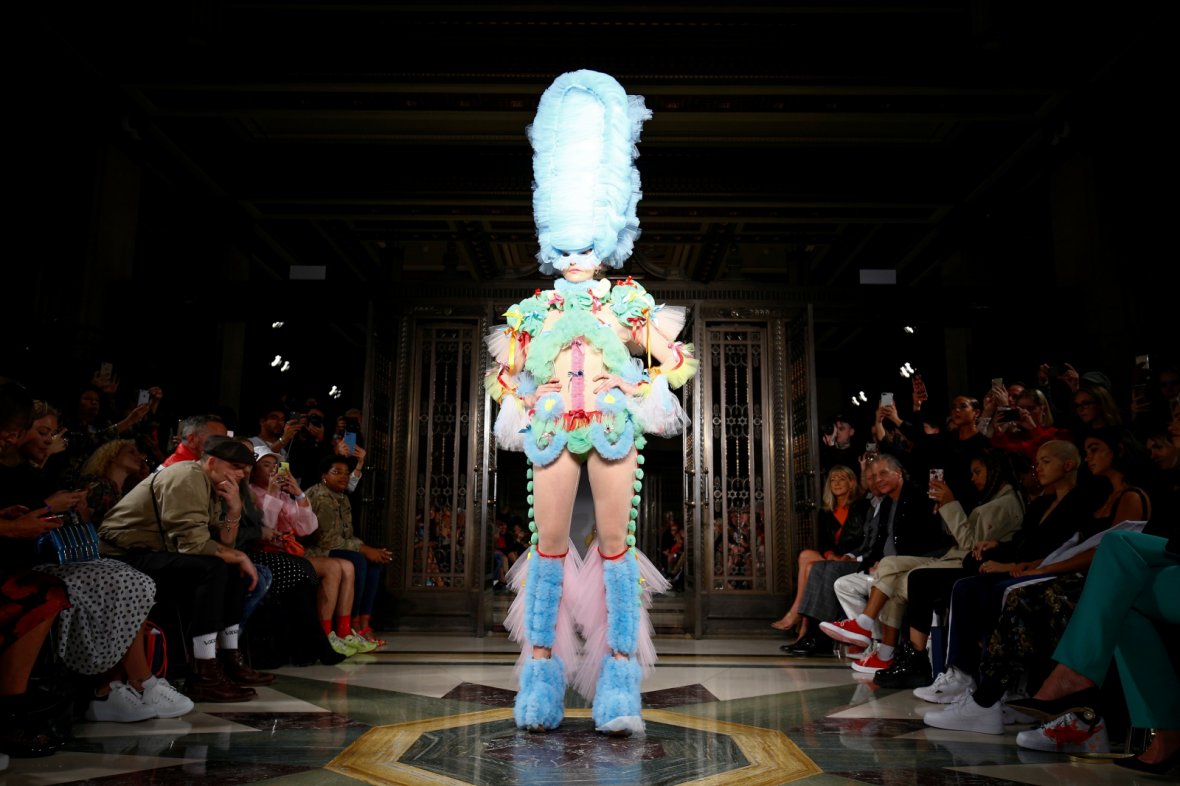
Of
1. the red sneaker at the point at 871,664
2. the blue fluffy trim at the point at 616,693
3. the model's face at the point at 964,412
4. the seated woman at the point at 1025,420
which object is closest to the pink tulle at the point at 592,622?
the blue fluffy trim at the point at 616,693

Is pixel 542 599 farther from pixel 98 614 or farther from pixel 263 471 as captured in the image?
pixel 263 471

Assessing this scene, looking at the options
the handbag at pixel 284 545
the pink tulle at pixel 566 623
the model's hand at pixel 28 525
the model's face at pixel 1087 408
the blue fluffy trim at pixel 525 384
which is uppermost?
the model's face at pixel 1087 408

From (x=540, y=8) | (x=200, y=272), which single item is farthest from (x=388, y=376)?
(x=540, y=8)

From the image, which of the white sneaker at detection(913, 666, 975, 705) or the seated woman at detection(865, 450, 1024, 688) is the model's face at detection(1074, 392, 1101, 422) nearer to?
the seated woman at detection(865, 450, 1024, 688)

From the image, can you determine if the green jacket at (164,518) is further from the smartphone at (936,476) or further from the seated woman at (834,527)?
the seated woman at (834,527)

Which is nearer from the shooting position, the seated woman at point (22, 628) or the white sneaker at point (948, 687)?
the seated woman at point (22, 628)

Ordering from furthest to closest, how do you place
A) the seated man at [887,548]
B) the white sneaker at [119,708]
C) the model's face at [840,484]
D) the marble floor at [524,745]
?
the model's face at [840,484] → the seated man at [887,548] → the white sneaker at [119,708] → the marble floor at [524,745]

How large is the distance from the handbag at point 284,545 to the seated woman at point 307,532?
0.04m

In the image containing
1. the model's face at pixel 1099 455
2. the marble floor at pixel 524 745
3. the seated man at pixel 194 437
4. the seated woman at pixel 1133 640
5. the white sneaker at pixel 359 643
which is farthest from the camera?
the white sneaker at pixel 359 643

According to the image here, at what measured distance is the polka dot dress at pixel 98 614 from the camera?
9.14ft

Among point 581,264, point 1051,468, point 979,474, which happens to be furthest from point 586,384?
point 979,474

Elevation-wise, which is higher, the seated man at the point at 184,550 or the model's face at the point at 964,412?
the model's face at the point at 964,412

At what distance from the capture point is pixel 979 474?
4422 mm

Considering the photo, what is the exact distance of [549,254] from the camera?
3.09 m
